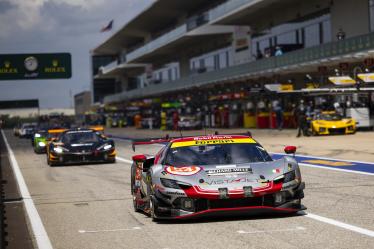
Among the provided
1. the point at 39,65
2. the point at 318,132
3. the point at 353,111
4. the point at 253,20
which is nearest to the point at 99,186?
the point at 318,132

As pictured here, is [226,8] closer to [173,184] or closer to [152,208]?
[152,208]

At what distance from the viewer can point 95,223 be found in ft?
33.3

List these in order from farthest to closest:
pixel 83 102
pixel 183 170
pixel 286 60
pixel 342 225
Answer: pixel 83 102, pixel 286 60, pixel 183 170, pixel 342 225

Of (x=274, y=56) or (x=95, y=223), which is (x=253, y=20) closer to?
(x=274, y=56)

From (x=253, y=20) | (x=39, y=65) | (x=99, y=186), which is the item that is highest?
(x=253, y=20)

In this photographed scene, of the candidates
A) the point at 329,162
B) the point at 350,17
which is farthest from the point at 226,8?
the point at 329,162

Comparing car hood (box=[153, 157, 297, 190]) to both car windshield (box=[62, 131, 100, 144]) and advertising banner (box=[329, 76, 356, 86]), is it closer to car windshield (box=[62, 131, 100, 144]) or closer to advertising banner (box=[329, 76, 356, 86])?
car windshield (box=[62, 131, 100, 144])

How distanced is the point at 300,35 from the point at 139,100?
4833cm

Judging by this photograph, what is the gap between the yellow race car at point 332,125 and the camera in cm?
3547

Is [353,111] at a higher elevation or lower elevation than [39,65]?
lower

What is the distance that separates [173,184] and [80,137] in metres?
15.7

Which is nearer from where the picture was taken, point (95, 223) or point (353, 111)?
point (95, 223)

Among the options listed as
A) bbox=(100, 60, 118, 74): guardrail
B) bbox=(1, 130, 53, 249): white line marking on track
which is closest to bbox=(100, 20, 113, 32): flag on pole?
bbox=(100, 60, 118, 74): guardrail

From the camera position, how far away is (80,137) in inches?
977
